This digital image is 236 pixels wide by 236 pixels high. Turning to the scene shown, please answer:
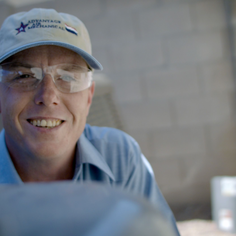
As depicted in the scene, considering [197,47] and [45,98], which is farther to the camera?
[197,47]

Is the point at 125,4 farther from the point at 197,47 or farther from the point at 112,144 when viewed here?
the point at 112,144

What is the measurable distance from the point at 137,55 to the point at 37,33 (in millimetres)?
2121

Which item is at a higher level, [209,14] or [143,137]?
[209,14]

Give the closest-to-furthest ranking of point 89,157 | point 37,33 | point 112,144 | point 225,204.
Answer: point 37,33 < point 89,157 < point 112,144 < point 225,204

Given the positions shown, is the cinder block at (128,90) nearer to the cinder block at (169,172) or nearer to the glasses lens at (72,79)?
the cinder block at (169,172)

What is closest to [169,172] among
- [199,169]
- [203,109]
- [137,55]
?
[199,169]

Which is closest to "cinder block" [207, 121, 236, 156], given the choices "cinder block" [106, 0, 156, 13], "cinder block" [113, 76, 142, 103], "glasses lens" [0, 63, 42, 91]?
"cinder block" [113, 76, 142, 103]

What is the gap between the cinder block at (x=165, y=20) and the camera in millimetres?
3053

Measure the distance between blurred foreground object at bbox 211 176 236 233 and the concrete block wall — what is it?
341mm

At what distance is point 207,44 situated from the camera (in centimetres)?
307

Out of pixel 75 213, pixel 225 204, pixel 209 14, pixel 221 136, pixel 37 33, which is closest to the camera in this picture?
pixel 75 213

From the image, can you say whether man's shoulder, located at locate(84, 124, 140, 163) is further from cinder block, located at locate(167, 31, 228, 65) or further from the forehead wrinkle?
cinder block, located at locate(167, 31, 228, 65)

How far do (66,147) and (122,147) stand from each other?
0.33 m

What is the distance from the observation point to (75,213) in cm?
22
